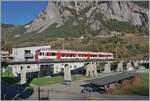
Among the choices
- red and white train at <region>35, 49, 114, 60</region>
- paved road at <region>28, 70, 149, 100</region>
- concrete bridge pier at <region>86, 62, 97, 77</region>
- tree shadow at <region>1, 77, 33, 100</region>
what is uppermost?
red and white train at <region>35, 49, 114, 60</region>

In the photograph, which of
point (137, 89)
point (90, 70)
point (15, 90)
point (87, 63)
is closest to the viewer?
point (137, 89)

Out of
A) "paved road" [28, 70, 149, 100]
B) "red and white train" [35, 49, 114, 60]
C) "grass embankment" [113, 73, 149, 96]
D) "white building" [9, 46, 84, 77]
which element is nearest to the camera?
"paved road" [28, 70, 149, 100]

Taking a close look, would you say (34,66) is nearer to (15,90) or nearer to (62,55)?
(62,55)

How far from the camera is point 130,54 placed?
151 m

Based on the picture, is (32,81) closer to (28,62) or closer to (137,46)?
(28,62)

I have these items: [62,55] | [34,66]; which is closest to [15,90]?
[62,55]

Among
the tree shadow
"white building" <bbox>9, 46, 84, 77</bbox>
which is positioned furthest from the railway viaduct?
the tree shadow

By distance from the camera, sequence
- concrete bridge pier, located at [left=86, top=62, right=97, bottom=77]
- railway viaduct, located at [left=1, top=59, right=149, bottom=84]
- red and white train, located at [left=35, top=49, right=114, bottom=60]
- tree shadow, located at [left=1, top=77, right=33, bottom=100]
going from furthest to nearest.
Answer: concrete bridge pier, located at [left=86, top=62, right=97, bottom=77] < red and white train, located at [left=35, top=49, right=114, bottom=60] < railway viaduct, located at [left=1, top=59, right=149, bottom=84] < tree shadow, located at [left=1, top=77, right=33, bottom=100]

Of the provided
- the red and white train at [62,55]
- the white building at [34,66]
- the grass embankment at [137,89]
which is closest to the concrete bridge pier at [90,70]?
the red and white train at [62,55]

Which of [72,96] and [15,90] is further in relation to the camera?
[15,90]

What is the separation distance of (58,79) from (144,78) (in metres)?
19.2

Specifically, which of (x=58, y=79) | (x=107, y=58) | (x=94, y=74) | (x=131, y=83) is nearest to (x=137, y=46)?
(x=107, y=58)

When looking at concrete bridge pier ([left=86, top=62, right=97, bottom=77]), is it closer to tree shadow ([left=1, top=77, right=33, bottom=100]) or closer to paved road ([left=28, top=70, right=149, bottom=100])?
tree shadow ([left=1, top=77, right=33, bottom=100])

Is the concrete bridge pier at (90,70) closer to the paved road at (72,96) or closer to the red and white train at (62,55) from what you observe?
the red and white train at (62,55)
